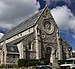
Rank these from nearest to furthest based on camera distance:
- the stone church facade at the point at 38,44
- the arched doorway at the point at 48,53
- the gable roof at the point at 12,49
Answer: the stone church facade at the point at 38,44
the gable roof at the point at 12,49
the arched doorway at the point at 48,53

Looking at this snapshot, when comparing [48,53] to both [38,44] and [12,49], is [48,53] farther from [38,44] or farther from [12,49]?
[12,49]

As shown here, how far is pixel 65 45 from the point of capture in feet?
208

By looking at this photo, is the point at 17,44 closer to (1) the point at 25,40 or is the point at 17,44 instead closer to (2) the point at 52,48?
(1) the point at 25,40

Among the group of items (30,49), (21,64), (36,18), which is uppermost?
(36,18)

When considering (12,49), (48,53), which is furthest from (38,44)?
(12,49)

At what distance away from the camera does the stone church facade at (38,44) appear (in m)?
56.2

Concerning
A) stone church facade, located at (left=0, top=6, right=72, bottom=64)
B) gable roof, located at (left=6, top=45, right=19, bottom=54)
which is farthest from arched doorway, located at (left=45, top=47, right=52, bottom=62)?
gable roof, located at (left=6, top=45, right=19, bottom=54)

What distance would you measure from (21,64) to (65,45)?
618 inches

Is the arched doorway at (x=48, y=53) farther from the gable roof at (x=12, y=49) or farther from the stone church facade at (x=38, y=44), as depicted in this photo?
the gable roof at (x=12, y=49)

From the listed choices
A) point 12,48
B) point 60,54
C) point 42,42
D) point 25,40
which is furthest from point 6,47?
point 60,54

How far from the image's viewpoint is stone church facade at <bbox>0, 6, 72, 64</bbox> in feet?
184

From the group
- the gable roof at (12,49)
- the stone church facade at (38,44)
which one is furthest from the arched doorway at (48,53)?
the gable roof at (12,49)

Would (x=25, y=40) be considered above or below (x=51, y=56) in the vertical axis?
above

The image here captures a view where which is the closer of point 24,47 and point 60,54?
point 24,47
